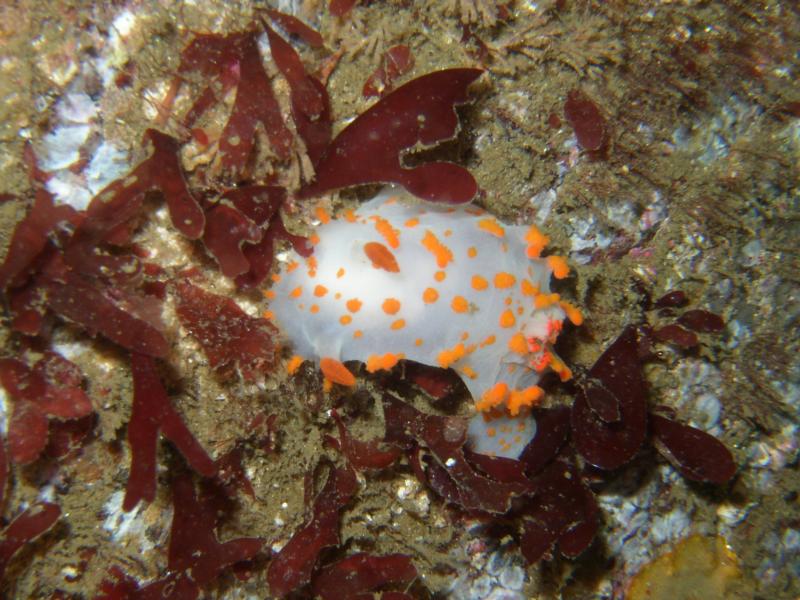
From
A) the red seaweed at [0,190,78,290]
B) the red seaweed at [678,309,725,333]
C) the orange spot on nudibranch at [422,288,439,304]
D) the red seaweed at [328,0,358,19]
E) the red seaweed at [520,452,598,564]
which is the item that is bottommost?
the red seaweed at [520,452,598,564]

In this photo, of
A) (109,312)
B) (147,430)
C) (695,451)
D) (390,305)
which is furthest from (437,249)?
(695,451)

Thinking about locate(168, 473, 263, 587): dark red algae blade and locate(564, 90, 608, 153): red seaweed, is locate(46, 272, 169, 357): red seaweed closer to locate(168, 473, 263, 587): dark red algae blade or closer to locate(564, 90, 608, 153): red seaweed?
locate(168, 473, 263, 587): dark red algae blade

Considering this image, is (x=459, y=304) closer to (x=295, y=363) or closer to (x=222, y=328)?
(x=295, y=363)

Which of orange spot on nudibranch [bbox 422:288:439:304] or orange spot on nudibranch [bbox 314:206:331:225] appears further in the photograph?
orange spot on nudibranch [bbox 314:206:331:225]

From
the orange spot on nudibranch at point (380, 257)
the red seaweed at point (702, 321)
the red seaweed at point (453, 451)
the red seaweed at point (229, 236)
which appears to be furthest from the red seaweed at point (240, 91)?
the red seaweed at point (702, 321)

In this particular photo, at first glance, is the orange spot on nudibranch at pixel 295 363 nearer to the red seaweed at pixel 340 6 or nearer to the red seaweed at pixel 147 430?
the red seaweed at pixel 147 430

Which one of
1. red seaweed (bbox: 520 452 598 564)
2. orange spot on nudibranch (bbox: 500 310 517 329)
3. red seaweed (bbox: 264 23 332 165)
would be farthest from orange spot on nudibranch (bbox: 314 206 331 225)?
red seaweed (bbox: 520 452 598 564)
